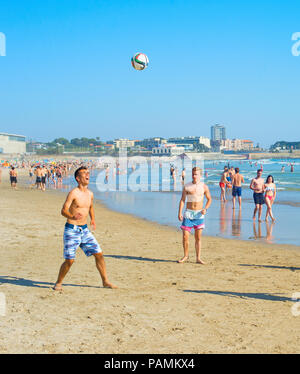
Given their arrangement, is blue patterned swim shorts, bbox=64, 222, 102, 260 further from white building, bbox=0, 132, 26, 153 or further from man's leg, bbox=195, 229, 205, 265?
white building, bbox=0, 132, 26, 153

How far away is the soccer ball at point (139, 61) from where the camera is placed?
12383 millimetres

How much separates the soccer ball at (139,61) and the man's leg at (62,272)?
852 centimetres

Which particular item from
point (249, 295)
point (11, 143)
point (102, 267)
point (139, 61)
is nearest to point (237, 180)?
point (139, 61)

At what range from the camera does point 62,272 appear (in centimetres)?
536

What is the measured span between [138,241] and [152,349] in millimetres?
5746

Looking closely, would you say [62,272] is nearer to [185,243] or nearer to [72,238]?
[72,238]

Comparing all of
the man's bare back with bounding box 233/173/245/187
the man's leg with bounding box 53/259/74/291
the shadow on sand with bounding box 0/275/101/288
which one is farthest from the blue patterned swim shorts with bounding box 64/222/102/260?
the man's bare back with bounding box 233/173/245/187

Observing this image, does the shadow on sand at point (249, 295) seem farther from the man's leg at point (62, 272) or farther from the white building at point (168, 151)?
the white building at point (168, 151)

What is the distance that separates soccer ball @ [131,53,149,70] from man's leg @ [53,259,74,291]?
852 cm

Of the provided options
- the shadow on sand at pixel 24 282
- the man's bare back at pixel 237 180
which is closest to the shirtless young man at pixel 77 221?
the shadow on sand at pixel 24 282

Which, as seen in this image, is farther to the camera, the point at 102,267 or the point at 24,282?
the point at 24,282

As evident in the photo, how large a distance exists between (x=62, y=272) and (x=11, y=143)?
119 metres

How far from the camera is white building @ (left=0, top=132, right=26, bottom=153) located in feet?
370
